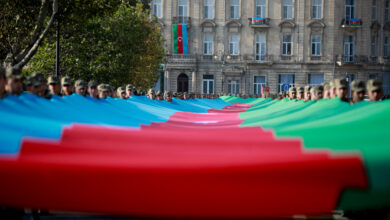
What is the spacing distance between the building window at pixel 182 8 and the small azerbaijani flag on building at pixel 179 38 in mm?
2544

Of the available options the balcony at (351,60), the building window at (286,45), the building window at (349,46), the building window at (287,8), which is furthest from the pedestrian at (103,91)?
the building window at (349,46)

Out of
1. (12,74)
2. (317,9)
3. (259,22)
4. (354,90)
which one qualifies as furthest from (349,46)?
(12,74)

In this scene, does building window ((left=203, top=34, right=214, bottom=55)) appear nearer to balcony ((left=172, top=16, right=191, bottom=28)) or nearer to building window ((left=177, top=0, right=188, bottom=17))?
balcony ((left=172, top=16, right=191, bottom=28))

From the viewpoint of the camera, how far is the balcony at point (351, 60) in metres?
66.3

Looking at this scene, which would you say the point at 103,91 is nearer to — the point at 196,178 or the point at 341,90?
the point at 341,90

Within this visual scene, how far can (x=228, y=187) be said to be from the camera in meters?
5.57

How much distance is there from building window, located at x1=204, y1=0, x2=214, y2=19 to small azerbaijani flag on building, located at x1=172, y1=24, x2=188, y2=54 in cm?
398

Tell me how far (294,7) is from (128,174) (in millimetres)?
64817

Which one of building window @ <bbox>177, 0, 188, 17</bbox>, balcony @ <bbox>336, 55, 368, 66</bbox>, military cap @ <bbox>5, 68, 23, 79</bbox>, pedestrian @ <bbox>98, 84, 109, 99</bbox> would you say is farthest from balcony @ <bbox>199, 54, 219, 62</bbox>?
military cap @ <bbox>5, 68, 23, 79</bbox>

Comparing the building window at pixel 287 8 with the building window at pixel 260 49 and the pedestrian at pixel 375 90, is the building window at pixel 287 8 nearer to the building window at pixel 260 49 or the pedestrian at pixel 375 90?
the building window at pixel 260 49

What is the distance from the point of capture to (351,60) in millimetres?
67375

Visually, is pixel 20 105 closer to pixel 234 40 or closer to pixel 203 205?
pixel 203 205

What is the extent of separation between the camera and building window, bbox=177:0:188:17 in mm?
66500

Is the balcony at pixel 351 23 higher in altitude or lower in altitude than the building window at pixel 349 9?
lower
